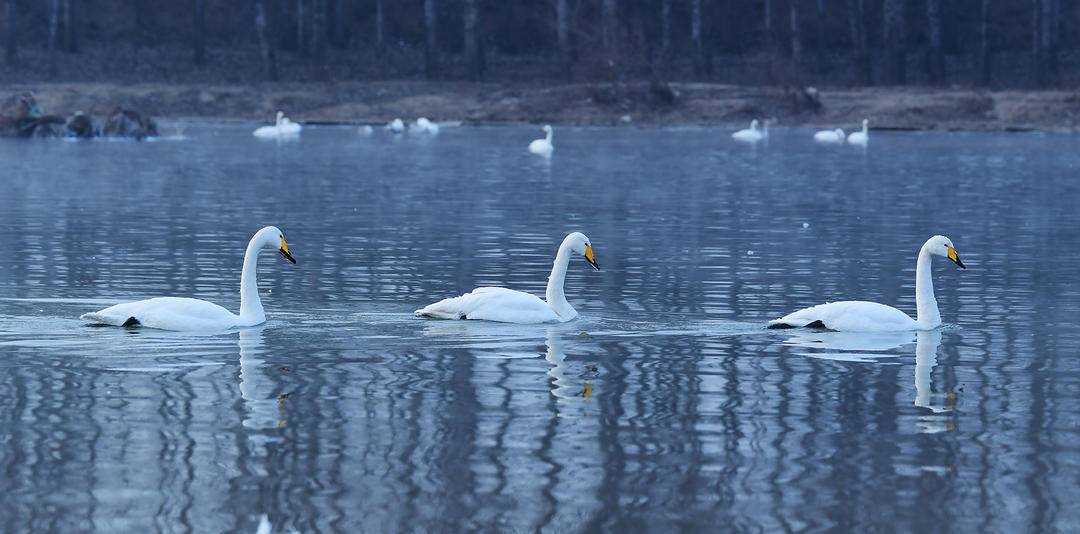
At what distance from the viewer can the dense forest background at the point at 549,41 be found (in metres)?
61.3

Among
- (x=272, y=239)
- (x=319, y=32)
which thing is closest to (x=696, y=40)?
(x=319, y=32)

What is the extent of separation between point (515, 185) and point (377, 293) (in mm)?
15877

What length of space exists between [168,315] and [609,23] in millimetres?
48857

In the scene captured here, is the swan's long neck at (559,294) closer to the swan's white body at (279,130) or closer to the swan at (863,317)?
the swan at (863,317)

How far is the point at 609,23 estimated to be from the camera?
202ft

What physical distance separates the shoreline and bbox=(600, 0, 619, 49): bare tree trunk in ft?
5.27

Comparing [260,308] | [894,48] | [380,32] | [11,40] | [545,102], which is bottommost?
[260,308]

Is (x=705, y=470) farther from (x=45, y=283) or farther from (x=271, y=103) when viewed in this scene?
(x=271, y=103)

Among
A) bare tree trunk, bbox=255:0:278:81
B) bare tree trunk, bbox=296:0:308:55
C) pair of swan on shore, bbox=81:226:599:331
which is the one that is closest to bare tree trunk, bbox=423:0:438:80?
bare tree trunk, bbox=255:0:278:81

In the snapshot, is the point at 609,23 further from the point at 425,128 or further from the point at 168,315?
the point at 168,315

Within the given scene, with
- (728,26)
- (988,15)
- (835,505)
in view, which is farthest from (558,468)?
(728,26)

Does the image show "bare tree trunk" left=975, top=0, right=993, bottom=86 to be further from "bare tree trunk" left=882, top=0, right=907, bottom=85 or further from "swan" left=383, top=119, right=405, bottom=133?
"swan" left=383, top=119, right=405, bottom=133

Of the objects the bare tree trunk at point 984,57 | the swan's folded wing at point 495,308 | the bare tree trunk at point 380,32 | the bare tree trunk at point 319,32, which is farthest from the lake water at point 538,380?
the bare tree trunk at point 380,32

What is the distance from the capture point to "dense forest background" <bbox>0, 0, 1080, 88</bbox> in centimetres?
6128
